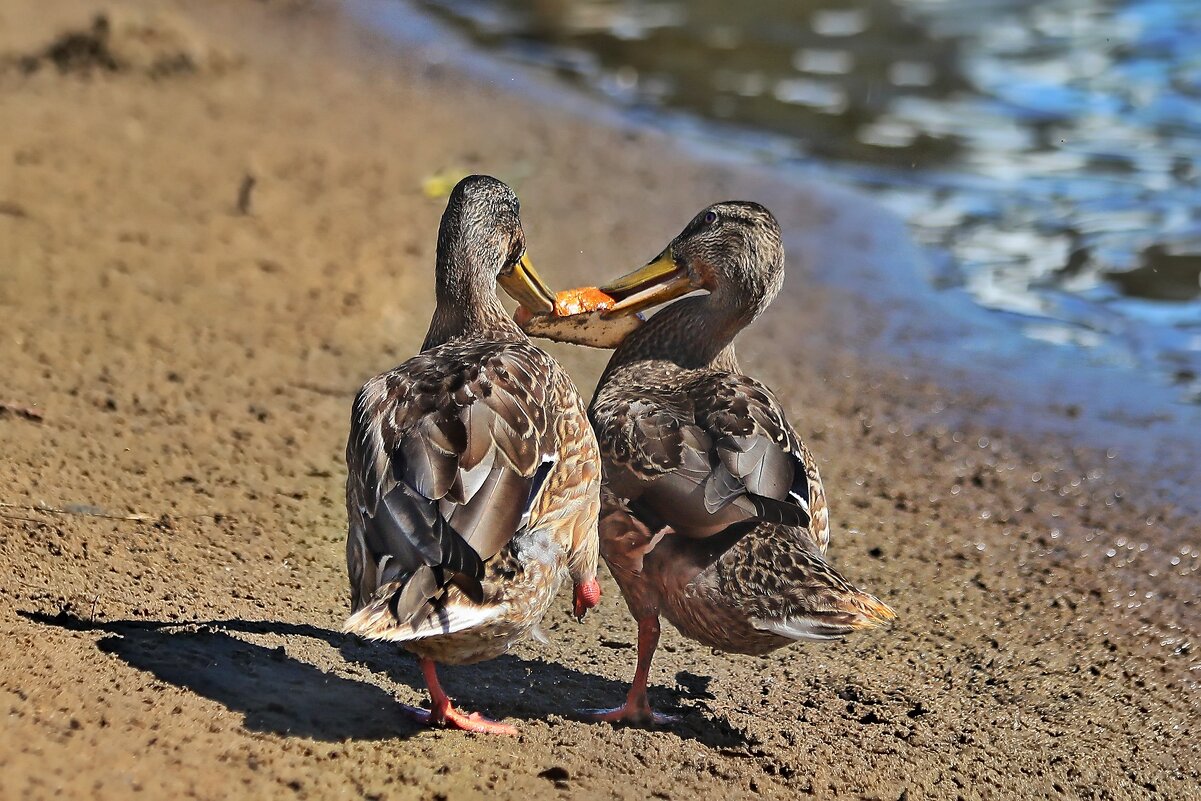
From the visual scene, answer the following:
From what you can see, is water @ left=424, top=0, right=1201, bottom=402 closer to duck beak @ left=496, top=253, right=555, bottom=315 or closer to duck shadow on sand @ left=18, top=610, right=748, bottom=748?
duck beak @ left=496, top=253, right=555, bottom=315

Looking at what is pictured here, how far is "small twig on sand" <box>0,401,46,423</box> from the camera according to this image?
20.8ft

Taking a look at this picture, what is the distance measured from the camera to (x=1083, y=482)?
7.19 m

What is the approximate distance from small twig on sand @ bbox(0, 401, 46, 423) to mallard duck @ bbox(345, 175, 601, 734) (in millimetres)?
1977

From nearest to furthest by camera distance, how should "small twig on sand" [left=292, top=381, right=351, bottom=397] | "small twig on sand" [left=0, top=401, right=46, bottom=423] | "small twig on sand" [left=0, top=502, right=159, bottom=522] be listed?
"small twig on sand" [left=0, top=502, right=159, bottom=522], "small twig on sand" [left=0, top=401, right=46, bottom=423], "small twig on sand" [left=292, top=381, right=351, bottom=397]

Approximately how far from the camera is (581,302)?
6418mm

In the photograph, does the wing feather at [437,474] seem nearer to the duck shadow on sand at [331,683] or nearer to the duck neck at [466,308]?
the duck shadow on sand at [331,683]

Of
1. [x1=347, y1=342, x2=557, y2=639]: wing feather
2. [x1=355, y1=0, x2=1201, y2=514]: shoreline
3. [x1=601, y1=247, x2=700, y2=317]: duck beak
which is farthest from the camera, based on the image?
[x1=355, y1=0, x2=1201, y2=514]: shoreline

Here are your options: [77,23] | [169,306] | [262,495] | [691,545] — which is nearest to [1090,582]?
[691,545]

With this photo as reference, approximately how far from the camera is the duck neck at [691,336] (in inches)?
250

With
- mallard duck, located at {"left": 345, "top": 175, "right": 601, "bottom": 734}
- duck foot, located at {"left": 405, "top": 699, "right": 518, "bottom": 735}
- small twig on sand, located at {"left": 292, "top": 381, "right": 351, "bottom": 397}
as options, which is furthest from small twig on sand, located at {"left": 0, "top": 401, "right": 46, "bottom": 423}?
duck foot, located at {"left": 405, "top": 699, "right": 518, "bottom": 735}

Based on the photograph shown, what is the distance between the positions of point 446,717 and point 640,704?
695 mm

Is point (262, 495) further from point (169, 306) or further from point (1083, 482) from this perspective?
point (1083, 482)

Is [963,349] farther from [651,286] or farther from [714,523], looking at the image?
[714,523]

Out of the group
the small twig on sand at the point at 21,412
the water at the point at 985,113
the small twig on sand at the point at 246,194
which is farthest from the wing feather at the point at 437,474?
the water at the point at 985,113
